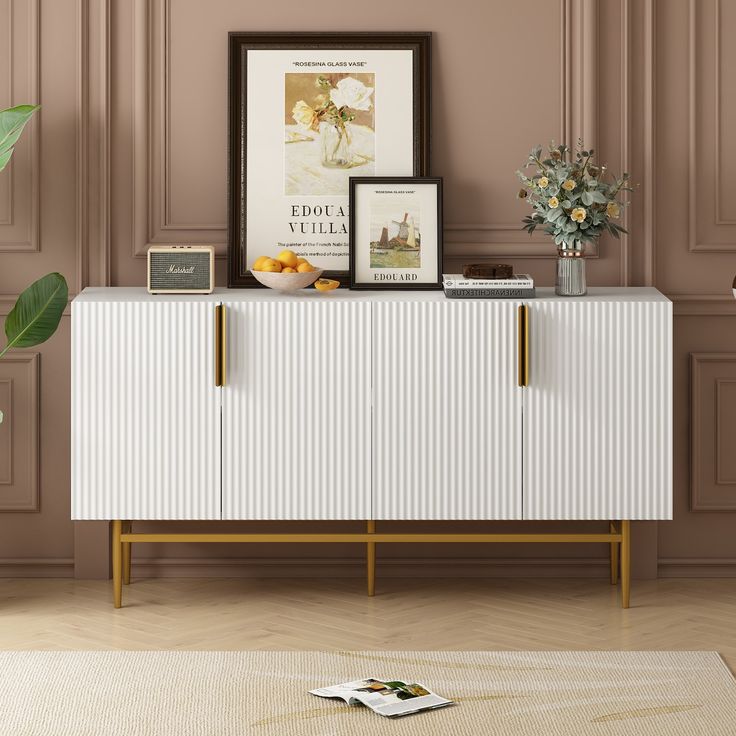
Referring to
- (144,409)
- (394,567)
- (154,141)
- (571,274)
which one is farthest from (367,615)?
(154,141)

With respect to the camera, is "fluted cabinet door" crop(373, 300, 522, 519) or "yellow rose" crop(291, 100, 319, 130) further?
"yellow rose" crop(291, 100, 319, 130)

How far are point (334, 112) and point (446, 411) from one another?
1170 millimetres

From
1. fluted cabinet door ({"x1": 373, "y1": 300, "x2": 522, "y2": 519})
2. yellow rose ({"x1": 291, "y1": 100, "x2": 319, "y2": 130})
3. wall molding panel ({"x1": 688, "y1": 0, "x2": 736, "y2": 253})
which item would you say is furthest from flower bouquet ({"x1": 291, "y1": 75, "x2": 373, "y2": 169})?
wall molding panel ({"x1": 688, "y1": 0, "x2": 736, "y2": 253})

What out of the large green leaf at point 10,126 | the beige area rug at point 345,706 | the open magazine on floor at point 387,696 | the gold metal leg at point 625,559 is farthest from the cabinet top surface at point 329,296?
the open magazine on floor at point 387,696

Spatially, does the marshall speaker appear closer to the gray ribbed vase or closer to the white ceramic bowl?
the white ceramic bowl

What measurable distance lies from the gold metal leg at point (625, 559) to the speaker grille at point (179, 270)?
1639 millimetres

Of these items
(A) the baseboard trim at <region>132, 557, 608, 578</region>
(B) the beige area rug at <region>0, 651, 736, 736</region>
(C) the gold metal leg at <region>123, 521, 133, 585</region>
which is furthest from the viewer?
(A) the baseboard trim at <region>132, 557, 608, 578</region>

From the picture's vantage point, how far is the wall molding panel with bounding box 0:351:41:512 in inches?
169

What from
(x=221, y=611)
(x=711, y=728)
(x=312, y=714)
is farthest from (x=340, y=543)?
(x=711, y=728)

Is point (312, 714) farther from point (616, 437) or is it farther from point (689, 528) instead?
point (689, 528)

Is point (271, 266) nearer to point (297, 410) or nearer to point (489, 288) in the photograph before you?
point (297, 410)

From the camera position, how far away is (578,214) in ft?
12.9

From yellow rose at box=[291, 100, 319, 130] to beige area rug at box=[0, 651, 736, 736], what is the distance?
1856mm

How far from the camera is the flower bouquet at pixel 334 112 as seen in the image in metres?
4.21
